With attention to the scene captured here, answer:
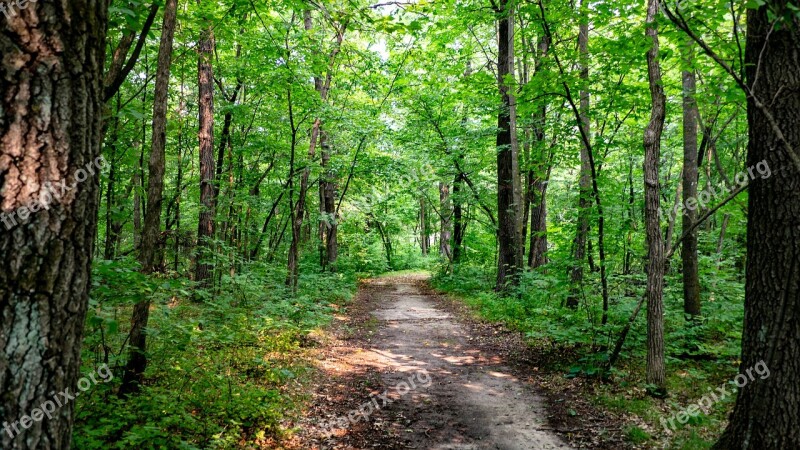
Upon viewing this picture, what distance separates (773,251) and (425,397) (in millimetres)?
4641

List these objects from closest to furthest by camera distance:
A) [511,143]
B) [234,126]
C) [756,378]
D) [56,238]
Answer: [56,238], [756,378], [511,143], [234,126]

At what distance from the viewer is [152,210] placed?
5418mm

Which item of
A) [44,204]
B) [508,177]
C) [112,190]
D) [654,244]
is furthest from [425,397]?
[508,177]

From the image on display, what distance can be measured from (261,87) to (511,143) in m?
7.29

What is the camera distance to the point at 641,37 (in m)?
6.55

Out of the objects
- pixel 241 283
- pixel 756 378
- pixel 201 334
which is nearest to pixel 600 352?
pixel 756 378

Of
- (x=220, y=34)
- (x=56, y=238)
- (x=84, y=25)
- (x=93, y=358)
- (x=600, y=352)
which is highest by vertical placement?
(x=220, y=34)

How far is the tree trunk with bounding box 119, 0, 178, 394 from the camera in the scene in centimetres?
528

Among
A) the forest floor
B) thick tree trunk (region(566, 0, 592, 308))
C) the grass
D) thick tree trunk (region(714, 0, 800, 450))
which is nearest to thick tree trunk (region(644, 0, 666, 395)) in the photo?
the grass

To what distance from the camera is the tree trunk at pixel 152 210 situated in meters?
5.28

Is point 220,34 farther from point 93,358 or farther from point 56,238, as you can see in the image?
point 56,238

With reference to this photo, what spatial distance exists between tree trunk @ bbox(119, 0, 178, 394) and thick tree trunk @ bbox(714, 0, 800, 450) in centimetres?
602

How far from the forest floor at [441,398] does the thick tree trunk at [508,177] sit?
3.66 meters

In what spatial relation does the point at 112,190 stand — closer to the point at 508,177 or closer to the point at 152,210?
the point at 152,210
